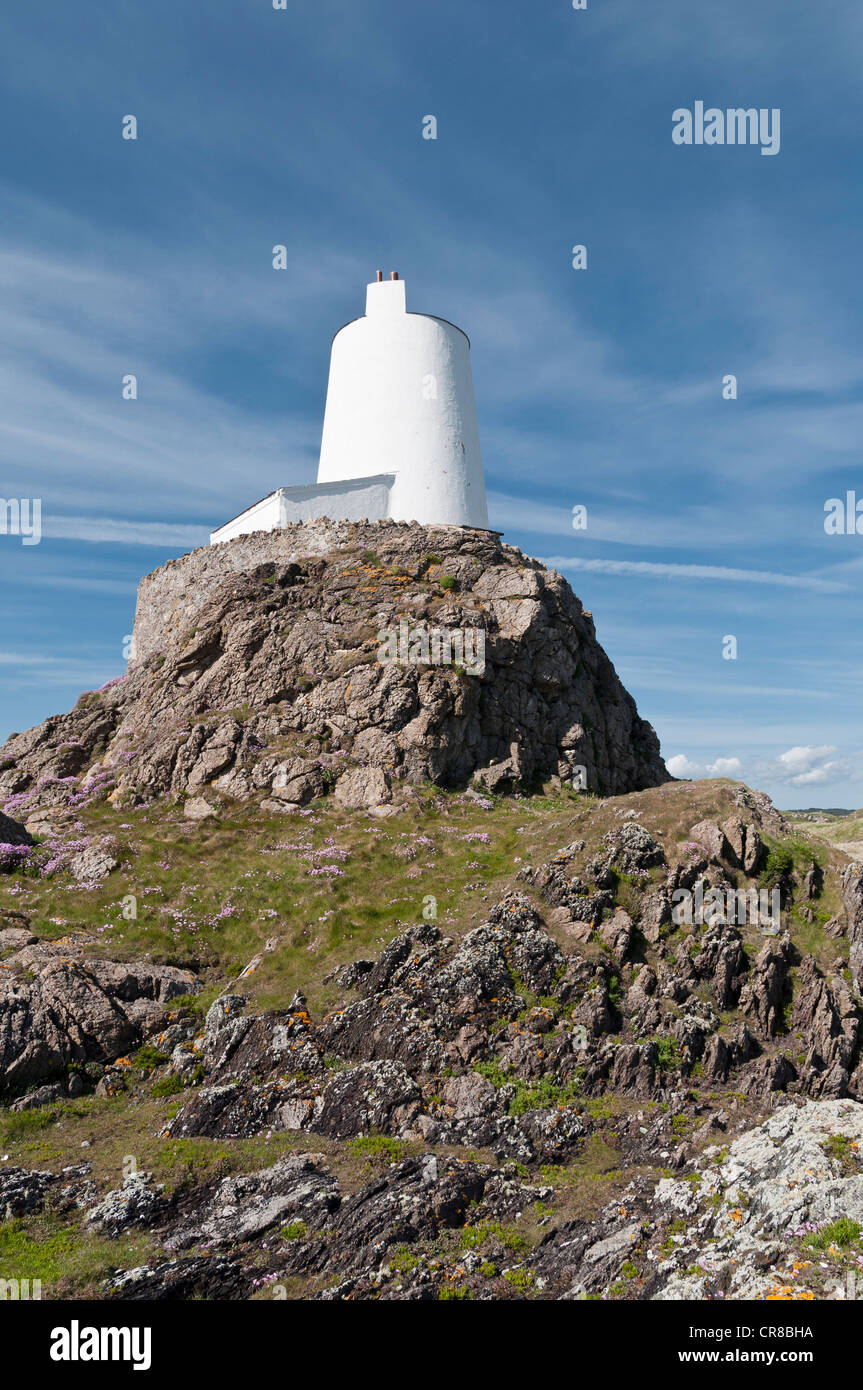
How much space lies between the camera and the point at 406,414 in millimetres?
50562

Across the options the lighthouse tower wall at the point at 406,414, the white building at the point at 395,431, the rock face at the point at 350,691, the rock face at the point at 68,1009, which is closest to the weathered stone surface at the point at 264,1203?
the rock face at the point at 68,1009

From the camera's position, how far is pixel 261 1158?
18859 millimetres

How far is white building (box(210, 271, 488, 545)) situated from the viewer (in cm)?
4994

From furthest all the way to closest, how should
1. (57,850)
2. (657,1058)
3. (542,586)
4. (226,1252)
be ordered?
(542,586)
(57,850)
(657,1058)
(226,1252)

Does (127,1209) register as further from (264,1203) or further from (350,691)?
(350,691)

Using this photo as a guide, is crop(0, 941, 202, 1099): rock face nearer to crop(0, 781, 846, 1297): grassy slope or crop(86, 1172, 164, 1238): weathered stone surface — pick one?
crop(0, 781, 846, 1297): grassy slope

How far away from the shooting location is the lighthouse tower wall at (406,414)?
50.4 metres

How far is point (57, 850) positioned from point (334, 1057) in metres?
18.3

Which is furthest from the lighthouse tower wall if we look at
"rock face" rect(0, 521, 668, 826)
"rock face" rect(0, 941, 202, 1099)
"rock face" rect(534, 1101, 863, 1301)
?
"rock face" rect(534, 1101, 863, 1301)

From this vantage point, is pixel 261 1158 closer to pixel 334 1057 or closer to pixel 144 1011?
pixel 334 1057

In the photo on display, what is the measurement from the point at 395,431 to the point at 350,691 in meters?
19.0

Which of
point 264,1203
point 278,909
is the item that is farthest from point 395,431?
point 264,1203

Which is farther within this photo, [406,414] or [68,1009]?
[406,414]

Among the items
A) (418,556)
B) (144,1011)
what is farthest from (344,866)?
(418,556)
